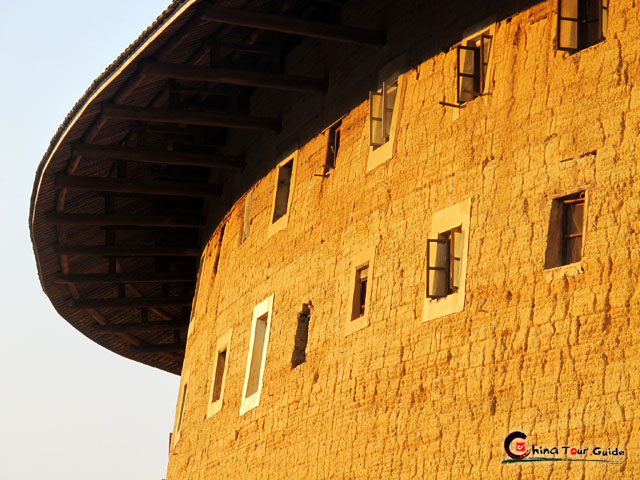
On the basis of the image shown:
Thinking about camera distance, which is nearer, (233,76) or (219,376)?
(233,76)

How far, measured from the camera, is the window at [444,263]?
1252cm

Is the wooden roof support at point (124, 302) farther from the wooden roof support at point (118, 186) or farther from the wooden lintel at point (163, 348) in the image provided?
the wooden roof support at point (118, 186)

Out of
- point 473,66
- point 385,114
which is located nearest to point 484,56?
point 473,66

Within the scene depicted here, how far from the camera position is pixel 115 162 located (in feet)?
66.6

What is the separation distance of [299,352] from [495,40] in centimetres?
477

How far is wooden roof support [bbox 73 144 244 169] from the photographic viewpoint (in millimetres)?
18484

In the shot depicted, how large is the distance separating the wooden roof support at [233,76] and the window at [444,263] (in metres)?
4.42

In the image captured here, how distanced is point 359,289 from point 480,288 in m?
2.66

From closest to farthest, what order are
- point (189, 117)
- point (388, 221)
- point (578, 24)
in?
point (578, 24) → point (388, 221) → point (189, 117)

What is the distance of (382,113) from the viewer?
48.0 feet

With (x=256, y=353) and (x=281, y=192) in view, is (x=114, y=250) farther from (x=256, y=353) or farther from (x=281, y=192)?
(x=256, y=353)

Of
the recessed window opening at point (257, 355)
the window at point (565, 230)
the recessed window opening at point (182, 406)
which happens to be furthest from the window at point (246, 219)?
the window at point (565, 230)

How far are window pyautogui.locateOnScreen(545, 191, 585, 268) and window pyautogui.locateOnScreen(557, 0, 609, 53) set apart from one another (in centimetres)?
139

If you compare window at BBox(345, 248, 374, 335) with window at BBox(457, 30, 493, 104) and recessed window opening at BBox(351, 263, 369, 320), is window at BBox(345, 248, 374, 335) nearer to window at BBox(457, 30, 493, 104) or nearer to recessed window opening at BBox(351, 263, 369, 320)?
recessed window opening at BBox(351, 263, 369, 320)
